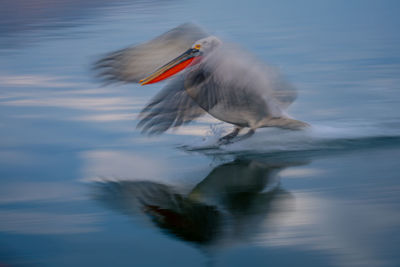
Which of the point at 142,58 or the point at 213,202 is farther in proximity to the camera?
the point at 142,58

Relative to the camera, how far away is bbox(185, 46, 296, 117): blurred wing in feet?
10.1

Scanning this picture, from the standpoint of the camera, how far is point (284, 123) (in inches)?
133

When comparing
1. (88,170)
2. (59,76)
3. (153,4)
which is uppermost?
(153,4)

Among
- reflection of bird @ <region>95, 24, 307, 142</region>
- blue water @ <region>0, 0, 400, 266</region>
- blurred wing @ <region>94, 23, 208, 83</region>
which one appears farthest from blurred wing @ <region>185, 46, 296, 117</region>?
blurred wing @ <region>94, 23, 208, 83</region>

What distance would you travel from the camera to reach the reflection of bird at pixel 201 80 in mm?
3119

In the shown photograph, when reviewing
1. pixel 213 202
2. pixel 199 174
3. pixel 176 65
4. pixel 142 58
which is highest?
pixel 142 58

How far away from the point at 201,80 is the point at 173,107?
0.85 feet

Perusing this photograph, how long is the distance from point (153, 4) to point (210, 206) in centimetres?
593

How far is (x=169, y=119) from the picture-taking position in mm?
3346

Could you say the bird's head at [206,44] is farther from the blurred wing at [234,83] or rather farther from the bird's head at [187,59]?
the blurred wing at [234,83]

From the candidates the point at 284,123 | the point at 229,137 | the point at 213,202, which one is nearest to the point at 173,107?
the point at 229,137

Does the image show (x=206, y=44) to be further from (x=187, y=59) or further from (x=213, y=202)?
(x=213, y=202)

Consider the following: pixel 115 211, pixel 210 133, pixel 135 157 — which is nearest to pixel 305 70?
pixel 210 133

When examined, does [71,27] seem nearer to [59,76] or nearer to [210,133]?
[59,76]
